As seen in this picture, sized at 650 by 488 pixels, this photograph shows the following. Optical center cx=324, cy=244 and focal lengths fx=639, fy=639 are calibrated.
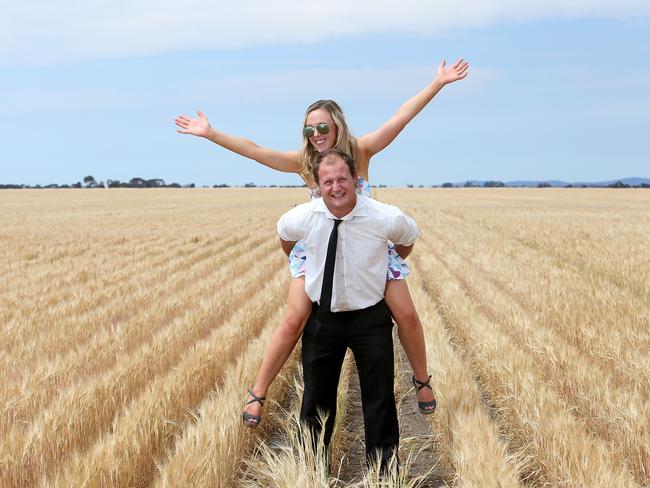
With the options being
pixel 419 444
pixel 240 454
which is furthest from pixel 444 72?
pixel 240 454

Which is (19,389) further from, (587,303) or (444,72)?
(587,303)

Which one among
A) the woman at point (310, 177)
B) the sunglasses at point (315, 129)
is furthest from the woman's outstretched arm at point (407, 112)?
the sunglasses at point (315, 129)

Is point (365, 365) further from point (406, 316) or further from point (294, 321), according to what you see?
point (294, 321)

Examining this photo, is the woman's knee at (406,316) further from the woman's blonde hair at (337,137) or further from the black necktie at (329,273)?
the woman's blonde hair at (337,137)

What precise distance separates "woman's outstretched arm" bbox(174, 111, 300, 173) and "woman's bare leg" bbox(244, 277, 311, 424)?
2.66 feet

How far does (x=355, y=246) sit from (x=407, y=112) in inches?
42.2

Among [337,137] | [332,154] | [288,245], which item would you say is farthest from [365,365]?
[337,137]

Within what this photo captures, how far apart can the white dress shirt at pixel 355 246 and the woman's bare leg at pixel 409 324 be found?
3.5 inches

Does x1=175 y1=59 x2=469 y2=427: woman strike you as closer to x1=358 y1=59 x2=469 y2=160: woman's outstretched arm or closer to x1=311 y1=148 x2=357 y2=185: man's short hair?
x1=358 y1=59 x2=469 y2=160: woman's outstretched arm

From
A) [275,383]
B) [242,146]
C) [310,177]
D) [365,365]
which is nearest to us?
[365,365]

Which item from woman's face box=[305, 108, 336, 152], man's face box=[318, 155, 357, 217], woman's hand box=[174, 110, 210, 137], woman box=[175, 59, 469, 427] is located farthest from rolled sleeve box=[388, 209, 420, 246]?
woman's hand box=[174, 110, 210, 137]

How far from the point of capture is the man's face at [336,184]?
10.4 ft

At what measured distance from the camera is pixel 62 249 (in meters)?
14.4

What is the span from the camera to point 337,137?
3.60 meters
